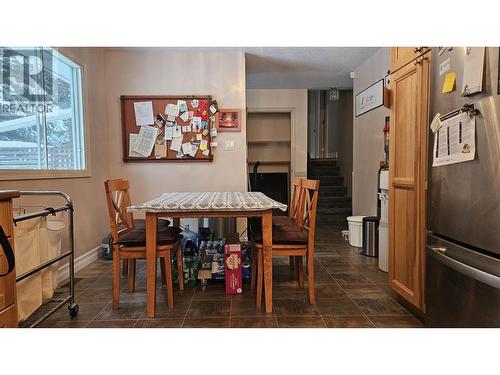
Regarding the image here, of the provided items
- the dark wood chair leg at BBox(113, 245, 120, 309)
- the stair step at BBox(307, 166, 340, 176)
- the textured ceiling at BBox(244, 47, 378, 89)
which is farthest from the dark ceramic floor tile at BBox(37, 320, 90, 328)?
the stair step at BBox(307, 166, 340, 176)

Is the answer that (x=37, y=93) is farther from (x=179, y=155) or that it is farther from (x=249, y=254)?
(x=249, y=254)

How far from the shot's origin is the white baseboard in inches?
99.2

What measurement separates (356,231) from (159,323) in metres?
2.73

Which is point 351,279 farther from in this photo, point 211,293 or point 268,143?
point 268,143

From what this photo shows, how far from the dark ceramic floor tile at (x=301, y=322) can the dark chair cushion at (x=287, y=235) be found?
494 mm

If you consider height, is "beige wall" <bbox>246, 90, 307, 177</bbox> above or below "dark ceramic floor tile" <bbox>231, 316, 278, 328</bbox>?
above

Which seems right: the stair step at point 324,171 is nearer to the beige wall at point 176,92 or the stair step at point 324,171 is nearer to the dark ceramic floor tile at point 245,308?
the beige wall at point 176,92

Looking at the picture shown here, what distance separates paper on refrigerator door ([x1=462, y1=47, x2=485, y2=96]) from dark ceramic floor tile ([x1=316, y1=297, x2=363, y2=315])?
59.1 inches

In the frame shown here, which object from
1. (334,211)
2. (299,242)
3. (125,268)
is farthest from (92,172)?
(334,211)

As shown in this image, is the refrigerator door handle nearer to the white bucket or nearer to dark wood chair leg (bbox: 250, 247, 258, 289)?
dark wood chair leg (bbox: 250, 247, 258, 289)

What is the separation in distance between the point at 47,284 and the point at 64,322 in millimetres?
Result: 275

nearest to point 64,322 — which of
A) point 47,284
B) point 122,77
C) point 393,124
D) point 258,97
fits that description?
point 47,284

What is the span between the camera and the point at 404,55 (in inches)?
73.4

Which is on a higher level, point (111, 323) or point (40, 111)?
point (40, 111)
